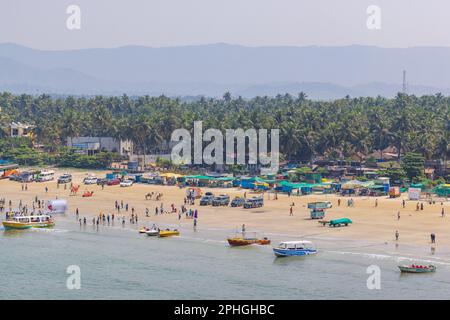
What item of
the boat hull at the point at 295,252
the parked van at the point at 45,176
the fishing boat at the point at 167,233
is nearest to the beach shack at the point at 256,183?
the parked van at the point at 45,176

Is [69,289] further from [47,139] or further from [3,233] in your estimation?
[47,139]

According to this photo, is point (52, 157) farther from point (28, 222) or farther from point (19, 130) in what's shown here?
point (28, 222)

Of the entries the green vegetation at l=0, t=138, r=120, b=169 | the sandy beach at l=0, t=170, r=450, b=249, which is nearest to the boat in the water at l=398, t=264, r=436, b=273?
the sandy beach at l=0, t=170, r=450, b=249

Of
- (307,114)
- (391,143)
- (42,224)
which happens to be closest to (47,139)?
(307,114)

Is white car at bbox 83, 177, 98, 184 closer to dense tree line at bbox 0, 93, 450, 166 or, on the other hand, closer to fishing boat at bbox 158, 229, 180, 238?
dense tree line at bbox 0, 93, 450, 166

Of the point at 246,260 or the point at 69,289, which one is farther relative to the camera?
the point at 246,260
